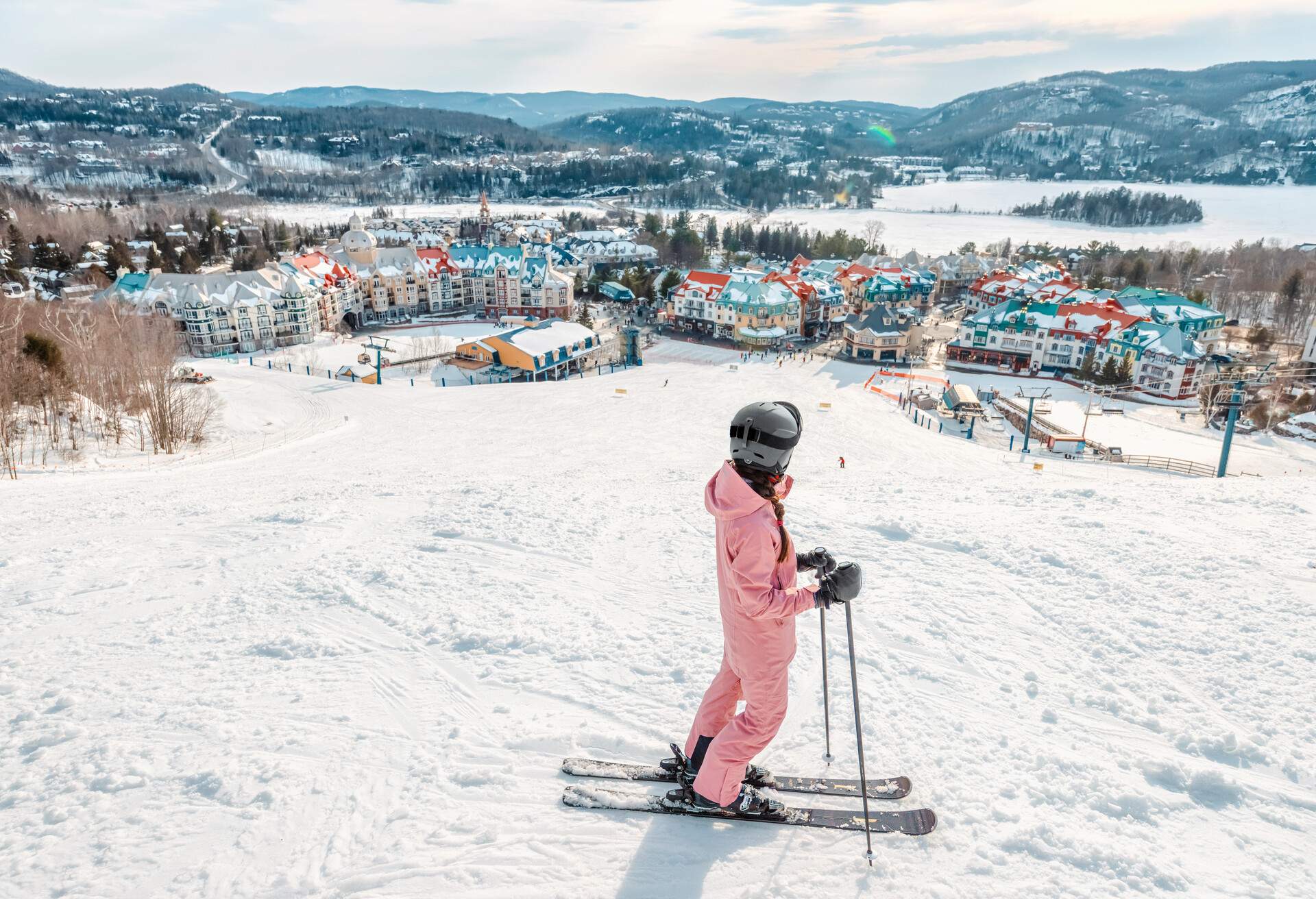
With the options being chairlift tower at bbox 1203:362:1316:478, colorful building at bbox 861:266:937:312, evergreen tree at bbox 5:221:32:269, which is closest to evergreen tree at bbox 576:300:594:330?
colorful building at bbox 861:266:937:312

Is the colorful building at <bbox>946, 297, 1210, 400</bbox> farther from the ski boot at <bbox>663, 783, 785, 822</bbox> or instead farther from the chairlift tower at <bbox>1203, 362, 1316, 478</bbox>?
the ski boot at <bbox>663, 783, 785, 822</bbox>

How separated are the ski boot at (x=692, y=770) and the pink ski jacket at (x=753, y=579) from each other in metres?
0.67

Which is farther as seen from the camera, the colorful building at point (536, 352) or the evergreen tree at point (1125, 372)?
the colorful building at point (536, 352)

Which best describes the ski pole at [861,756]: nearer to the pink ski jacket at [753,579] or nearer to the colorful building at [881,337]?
the pink ski jacket at [753,579]

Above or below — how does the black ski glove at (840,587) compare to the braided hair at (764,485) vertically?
below

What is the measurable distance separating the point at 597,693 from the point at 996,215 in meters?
139

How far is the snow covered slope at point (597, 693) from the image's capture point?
10.2ft

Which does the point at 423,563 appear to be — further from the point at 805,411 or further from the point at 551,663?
the point at 805,411

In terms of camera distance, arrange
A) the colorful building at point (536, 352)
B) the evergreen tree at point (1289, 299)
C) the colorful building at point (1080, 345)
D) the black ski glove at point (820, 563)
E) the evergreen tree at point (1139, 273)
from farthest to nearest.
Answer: the evergreen tree at point (1139, 273)
the evergreen tree at point (1289, 299)
the colorful building at point (536, 352)
the colorful building at point (1080, 345)
the black ski glove at point (820, 563)

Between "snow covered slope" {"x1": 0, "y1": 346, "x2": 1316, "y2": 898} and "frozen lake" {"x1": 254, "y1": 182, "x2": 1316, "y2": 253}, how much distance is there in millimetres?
86655

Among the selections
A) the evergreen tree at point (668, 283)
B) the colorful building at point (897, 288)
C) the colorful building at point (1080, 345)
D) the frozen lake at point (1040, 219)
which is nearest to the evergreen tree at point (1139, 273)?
the colorful building at point (897, 288)

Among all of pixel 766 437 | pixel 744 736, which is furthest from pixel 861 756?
pixel 766 437

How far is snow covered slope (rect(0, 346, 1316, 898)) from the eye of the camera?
3.11 metres

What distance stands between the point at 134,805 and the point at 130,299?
46102mm
